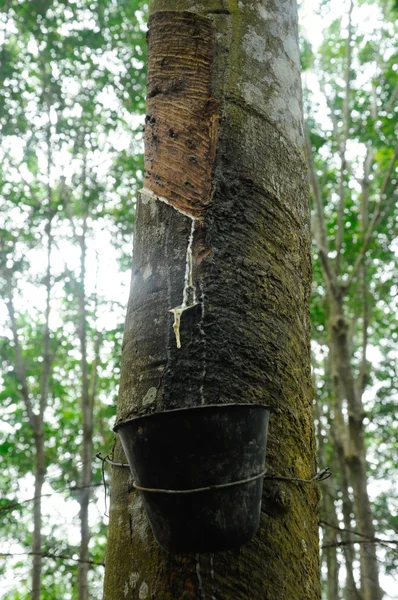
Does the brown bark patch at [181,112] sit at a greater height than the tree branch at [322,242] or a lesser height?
lesser

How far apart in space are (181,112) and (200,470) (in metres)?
0.90

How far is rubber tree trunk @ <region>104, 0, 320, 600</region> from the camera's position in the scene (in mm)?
995

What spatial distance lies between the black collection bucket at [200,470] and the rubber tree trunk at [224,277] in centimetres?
8

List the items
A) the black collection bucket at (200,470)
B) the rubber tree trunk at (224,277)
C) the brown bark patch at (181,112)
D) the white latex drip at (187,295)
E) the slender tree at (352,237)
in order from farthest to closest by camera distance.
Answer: the slender tree at (352,237) → the brown bark patch at (181,112) → the white latex drip at (187,295) → the rubber tree trunk at (224,277) → the black collection bucket at (200,470)

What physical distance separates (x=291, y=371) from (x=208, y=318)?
0.22 meters

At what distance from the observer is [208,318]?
1125 millimetres

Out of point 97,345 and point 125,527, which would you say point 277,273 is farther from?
point 97,345

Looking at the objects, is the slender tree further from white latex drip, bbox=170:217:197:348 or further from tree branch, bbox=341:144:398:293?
white latex drip, bbox=170:217:197:348

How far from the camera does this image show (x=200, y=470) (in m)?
0.86

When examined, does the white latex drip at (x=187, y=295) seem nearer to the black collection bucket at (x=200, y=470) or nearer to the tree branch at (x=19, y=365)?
the black collection bucket at (x=200, y=470)

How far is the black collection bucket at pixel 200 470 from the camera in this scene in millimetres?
845

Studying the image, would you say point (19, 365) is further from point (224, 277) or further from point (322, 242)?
point (224, 277)

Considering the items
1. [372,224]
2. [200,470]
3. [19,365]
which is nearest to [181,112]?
[200,470]

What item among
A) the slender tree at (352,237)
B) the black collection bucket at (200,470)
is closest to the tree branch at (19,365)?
the slender tree at (352,237)
